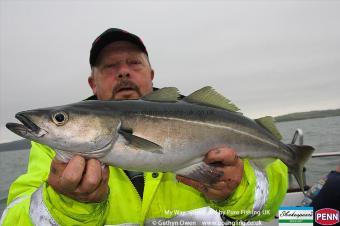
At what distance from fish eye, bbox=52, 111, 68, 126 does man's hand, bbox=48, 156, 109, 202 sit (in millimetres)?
376

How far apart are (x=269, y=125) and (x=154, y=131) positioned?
1885mm

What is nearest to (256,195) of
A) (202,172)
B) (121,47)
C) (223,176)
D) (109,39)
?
(223,176)

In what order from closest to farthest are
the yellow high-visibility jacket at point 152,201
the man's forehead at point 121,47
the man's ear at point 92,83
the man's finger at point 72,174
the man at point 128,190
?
the man's finger at point 72,174
the man at point 128,190
the yellow high-visibility jacket at point 152,201
the man's forehead at point 121,47
the man's ear at point 92,83

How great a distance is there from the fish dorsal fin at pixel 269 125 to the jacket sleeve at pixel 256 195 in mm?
468

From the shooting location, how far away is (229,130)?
3.93 metres

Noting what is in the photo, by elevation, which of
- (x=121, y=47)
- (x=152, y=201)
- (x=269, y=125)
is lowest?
(x=152, y=201)

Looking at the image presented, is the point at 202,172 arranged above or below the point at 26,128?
below

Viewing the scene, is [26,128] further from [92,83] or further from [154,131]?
[92,83]

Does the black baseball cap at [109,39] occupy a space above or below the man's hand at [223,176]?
above

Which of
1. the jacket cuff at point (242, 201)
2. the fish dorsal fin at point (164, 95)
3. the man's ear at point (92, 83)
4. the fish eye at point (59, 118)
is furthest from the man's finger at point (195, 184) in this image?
the man's ear at point (92, 83)

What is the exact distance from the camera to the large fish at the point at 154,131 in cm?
320

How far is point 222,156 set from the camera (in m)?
3.66

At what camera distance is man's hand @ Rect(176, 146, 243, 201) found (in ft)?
12.1

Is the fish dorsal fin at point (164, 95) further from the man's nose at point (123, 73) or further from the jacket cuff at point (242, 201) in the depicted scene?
the jacket cuff at point (242, 201)
